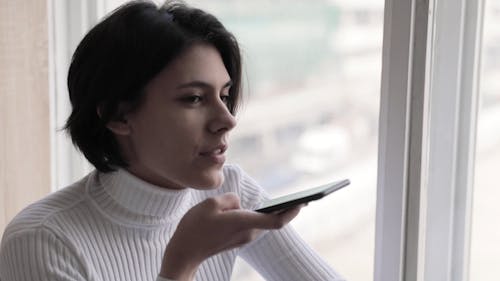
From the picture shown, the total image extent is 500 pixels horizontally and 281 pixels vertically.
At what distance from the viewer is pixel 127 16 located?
1.04 m

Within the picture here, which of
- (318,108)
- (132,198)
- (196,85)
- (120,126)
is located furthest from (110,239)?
(318,108)

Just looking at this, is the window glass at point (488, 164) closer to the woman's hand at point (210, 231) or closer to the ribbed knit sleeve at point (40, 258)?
the woman's hand at point (210, 231)

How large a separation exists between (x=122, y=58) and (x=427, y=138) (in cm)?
55

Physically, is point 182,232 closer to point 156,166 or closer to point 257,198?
point 156,166

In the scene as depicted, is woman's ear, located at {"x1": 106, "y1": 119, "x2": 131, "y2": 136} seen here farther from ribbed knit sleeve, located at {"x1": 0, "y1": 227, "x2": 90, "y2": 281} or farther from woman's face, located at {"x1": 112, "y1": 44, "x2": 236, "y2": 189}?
ribbed knit sleeve, located at {"x1": 0, "y1": 227, "x2": 90, "y2": 281}

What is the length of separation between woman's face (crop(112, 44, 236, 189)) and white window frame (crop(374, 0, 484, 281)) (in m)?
0.35

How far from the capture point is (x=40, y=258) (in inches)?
39.4

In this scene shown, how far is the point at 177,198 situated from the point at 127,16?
28 cm

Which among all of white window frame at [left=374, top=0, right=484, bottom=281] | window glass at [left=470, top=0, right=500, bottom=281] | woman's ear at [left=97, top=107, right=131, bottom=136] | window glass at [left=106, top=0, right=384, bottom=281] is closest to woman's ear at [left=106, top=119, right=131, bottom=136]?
woman's ear at [left=97, top=107, right=131, bottom=136]

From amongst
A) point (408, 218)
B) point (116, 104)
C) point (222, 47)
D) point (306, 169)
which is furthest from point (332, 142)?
point (116, 104)

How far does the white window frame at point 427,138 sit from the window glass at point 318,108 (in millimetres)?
125

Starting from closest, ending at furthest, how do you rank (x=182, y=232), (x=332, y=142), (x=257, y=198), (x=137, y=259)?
(x=182, y=232) < (x=137, y=259) < (x=257, y=198) < (x=332, y=142)

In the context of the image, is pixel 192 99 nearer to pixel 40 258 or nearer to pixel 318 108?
pixel 40 258

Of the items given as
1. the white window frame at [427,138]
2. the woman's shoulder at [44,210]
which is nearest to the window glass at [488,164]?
the white window frame at [427,138]
